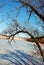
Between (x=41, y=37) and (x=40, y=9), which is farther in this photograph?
(x=41, y=37)

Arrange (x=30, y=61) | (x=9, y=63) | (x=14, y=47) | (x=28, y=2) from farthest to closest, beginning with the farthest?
(x=14, y=47) < (x=30, y=61) < (x=9, y=63) < (x=28, y=2)

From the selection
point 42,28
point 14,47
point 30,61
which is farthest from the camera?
point 14,47

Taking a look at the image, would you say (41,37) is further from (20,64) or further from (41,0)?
(20,64)

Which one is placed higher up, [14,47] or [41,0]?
[41,0]

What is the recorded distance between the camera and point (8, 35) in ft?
55.3

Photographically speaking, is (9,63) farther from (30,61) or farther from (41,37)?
(41,37)

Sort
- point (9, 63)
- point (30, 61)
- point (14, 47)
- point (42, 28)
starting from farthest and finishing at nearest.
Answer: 1. point (14, 47)
2. point (30, 61)
3. point (9, 63)
4. point (42, 28)

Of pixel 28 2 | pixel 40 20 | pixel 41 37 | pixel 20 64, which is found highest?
pixel 28 2

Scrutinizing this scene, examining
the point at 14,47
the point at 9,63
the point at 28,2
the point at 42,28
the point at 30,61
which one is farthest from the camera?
the point at 14,47

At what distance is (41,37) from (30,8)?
2.28 metres

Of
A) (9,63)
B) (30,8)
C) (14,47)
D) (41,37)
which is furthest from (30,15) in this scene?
(14,47)

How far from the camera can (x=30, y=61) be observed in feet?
76.6

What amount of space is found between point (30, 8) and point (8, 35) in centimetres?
266

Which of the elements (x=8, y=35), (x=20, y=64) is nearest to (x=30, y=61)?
(x=20, y=64)
